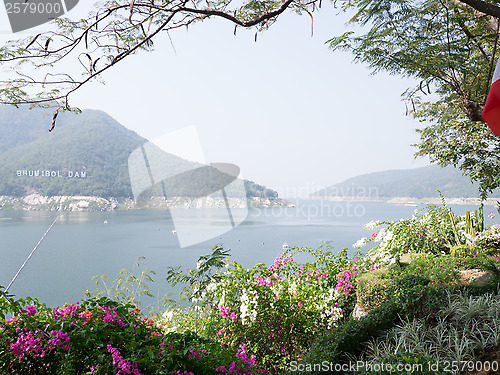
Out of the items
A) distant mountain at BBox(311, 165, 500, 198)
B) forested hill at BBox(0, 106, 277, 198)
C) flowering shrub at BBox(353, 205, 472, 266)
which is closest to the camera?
flowering shrub at BBox(353, 205, 472, 266)

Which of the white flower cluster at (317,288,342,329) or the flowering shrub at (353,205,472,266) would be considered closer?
the white flower cluster at (317,288,342,329)

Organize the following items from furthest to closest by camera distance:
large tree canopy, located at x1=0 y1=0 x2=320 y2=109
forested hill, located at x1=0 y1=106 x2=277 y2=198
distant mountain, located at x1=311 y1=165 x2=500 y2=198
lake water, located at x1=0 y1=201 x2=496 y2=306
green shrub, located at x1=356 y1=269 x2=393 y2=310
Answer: forested hill, located at x1=0 y1=106 x2=277 y2=198, distant mountain, located at x1=311 y1=165 x2=500 y2=198, lake water, located at x1=0 y1=201 x2=496 y2=306, green shrub, located at x1=356 y1=269 x2=393 y2=310, large tree canopy, located at x1=0 y1=0 x2=320 y2=109

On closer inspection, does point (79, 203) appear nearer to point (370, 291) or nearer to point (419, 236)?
point (419, 236)

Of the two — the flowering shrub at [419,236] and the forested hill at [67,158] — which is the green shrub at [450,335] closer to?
the flowering shrub at [419,236]

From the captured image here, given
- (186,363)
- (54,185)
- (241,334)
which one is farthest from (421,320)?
(54,185)

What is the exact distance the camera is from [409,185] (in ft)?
86.5

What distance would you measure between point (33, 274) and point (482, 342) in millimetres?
16872

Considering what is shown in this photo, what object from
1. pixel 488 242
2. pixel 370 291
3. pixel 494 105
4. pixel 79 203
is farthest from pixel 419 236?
pixel 79 203

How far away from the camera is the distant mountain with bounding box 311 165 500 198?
1806 cm

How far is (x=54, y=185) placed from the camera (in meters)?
30.2

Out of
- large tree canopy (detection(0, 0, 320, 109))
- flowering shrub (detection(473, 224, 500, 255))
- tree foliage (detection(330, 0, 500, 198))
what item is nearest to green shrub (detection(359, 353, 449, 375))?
large tree canopy (detection(0, 0, 320, 109))

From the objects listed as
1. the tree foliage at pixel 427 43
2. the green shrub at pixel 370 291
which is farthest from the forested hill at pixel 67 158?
the green shrub at pixel 370 291

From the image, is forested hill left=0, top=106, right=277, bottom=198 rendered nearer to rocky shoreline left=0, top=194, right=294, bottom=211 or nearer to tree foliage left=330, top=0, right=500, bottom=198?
rocky shoreline left=0, top=194, right=294, bottom=211

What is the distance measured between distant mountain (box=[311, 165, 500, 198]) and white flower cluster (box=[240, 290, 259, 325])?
25.9 feet
